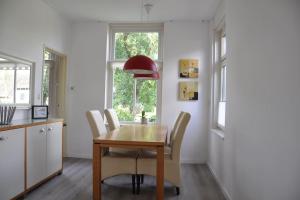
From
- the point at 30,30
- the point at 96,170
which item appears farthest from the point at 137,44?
the point at 96,170

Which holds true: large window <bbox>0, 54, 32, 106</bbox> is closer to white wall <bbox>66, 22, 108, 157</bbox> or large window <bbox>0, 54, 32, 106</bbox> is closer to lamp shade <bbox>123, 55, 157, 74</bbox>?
white wall <bbox>66, 22, 108, 157</bbox>

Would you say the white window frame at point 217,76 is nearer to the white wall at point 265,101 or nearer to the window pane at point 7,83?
the white wall at point 265,101

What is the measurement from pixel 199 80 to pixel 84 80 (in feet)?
7.80

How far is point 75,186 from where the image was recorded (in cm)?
337

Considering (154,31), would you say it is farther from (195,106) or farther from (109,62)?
(195,106)

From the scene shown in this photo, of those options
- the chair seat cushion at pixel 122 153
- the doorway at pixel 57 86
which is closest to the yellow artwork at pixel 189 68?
the chair seat cushion at pixel 122 153

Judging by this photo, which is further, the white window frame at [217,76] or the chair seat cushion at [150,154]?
the white window frame at [217,76]

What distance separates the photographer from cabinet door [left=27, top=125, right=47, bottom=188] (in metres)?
3.04

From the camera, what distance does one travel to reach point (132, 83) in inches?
207

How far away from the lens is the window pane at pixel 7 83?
3.15 m

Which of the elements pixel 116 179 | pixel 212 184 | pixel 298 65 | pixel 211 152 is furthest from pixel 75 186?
pixel 298 65

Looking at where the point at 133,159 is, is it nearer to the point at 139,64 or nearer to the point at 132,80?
the point at 139,64

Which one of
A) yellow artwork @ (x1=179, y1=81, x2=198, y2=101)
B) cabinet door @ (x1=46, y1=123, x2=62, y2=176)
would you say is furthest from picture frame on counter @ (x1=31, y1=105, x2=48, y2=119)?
yellow artwork @ (x1=179, y1=81, x2=198, y2=101)

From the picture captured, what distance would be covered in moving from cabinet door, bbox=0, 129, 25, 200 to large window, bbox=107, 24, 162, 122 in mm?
2545
